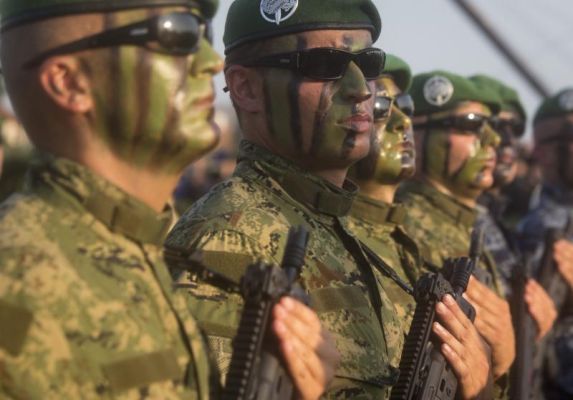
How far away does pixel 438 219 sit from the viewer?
319 inches

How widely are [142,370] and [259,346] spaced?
1.12 ft

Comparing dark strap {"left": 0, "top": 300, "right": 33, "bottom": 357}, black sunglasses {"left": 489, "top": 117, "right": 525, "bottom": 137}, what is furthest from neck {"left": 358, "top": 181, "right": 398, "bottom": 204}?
dark strap {"left": 0, "top": 300, "right": 33, "bottom": 357}

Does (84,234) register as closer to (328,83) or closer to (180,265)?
(180,265)

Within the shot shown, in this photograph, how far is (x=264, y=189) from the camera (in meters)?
5.10

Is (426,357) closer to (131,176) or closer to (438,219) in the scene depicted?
(131,176)

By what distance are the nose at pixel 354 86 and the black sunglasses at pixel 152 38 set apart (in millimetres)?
1536

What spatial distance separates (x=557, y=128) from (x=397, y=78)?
4615 millimetres

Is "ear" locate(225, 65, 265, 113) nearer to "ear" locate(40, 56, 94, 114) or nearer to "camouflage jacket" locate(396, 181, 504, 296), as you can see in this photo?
"ear" locate(40, 56, 94, 114)

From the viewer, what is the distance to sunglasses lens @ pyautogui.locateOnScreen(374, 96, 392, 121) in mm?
6371

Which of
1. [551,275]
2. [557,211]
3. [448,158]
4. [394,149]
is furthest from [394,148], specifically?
[557,211]

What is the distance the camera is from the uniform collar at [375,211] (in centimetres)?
Answer: 655

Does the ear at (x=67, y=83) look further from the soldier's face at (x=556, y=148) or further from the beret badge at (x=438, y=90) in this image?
the soldier's face at (x=556, y=148)

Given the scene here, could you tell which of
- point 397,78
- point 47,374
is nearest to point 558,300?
point 397,78

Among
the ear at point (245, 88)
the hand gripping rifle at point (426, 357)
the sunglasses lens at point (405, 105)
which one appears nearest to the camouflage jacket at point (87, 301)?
the hand gripping rifle at point (426, 357)
